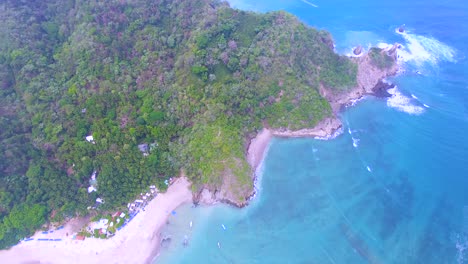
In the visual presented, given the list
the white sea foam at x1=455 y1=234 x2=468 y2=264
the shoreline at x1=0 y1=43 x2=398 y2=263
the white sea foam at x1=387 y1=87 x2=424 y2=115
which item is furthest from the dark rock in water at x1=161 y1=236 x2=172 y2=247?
the white sea foam at x1=387 y1=87 x2=424 y2=115

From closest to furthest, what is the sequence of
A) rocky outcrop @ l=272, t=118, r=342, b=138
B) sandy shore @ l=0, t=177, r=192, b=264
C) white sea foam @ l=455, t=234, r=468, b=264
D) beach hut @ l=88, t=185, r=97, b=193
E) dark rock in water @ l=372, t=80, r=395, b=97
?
1. white sea foam @ l=455, t=234, r=468, b=264
2. sandy shore @ l=0, t=177, r=192, b=264
3. beach hut @ l=88, t=185, r=97, b=193
4. rocky outcrop @ l=272, t=118, r=342, b=138
5. dark rock in water @ l=372, t=80, r=395, b=97

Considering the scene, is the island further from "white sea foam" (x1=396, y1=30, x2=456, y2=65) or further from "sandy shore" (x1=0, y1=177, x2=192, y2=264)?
"white sea foam" (x1=396, y1=30, x2=456, y2=65)

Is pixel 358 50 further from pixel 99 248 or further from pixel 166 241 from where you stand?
pixel 99 248

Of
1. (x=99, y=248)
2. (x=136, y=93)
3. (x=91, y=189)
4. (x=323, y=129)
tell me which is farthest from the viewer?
(x=323, y=129)

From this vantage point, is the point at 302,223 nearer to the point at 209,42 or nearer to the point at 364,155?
the point at 364,155

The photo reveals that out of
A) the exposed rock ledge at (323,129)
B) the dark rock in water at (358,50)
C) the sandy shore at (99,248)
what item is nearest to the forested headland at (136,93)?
the exposed rock ledge at (323,129)

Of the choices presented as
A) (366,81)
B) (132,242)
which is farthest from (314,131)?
(132,242)
